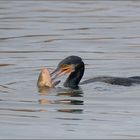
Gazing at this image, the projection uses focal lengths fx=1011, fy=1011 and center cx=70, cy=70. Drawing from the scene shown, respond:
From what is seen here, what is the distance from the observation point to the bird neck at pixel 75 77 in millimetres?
18219

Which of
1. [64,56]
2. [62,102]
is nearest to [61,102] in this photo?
[62,102]

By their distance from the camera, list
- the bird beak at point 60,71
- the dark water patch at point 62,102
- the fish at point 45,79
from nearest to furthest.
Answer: the dark water patch at point 62,102
the fish at point 45,79
the bird beak at point 60,71

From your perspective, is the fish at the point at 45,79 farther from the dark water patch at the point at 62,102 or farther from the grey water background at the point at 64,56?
the dark water patch at the point at 62,102

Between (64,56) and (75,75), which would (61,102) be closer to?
(75,75)

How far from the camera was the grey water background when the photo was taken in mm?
14172

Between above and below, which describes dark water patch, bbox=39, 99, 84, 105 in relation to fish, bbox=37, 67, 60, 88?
below

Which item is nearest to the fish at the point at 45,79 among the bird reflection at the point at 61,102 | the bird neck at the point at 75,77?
the bird neck at the point at 75,77

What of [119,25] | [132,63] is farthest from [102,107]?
[119,25]

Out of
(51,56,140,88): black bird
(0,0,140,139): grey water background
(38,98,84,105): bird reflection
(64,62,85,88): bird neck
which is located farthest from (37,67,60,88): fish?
(38,98,84,105): bird reflection

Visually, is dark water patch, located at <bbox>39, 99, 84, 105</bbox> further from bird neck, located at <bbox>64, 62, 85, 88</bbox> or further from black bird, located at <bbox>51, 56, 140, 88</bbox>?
bird neck, located at <bbox>64, 62, 85, 88</bbox>

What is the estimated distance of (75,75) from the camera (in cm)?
1838

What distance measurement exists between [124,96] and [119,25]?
36.0 feet

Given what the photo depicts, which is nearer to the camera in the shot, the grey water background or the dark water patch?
the grey water background

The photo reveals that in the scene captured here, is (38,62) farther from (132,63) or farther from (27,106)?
(27,106)
